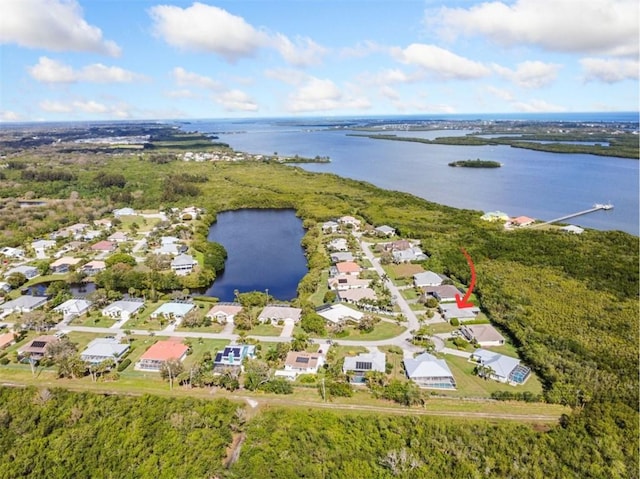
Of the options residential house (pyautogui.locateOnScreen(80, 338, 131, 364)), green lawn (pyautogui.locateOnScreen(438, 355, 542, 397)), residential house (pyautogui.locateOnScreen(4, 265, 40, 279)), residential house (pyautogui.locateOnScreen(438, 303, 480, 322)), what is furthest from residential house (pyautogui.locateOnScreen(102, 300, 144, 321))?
residential house (pyautogui.locateOnScreen(438, 303, 480, 322))

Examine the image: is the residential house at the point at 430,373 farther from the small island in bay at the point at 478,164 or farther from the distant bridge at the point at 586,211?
the small island in bay at the point at 478,164

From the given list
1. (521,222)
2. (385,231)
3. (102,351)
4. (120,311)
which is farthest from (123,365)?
(521,222)

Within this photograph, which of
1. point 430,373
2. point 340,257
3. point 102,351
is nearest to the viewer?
point 430,373

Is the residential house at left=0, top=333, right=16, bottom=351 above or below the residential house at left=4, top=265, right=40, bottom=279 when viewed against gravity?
below

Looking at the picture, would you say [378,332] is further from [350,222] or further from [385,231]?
[350,222]

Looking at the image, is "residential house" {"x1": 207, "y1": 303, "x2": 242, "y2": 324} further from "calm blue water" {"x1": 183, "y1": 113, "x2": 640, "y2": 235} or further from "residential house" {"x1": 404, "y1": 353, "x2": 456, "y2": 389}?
"calm blue water" {"x1": 183, "y1": 113, "x2": 640, "y2": 235}

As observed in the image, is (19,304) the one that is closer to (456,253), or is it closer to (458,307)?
(458,307)

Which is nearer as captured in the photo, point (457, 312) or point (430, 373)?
point (430, 373)
